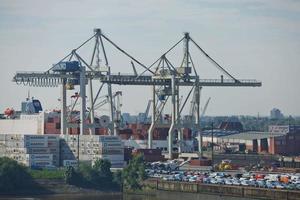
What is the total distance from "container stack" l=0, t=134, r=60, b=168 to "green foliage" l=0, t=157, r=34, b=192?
21.9 ft

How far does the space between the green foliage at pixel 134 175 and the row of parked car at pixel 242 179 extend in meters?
1.12

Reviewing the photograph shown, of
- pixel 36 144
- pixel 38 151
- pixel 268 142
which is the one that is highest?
pixel 268 142

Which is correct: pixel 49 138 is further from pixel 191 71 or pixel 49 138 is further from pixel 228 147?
pixel 228 147

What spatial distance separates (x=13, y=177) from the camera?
7188cm

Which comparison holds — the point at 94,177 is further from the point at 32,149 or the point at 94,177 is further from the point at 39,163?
the point at 32,149

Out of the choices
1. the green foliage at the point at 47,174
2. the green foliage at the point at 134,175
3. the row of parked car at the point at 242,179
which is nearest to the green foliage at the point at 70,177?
the green foliage at the point at 47,174

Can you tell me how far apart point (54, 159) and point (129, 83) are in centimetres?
1054

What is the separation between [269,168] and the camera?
79.8m

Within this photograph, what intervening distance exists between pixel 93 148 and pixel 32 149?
475 centimetres

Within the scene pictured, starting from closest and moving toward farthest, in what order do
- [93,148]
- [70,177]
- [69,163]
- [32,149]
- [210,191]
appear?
[210,191], [70,177], [32,149], [69,163], [93,148]

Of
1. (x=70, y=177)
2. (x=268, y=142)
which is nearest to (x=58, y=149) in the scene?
(x=70, y=177)

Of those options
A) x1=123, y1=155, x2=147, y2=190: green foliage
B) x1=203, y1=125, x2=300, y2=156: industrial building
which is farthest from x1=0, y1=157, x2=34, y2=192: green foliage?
x1=203, y1=125, x2=300, y2=156: industrial building

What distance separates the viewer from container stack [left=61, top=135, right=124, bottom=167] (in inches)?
3214

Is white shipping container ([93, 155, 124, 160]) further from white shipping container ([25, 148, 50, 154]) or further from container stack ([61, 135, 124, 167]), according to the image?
white shipping container ([25, 148, 50, 154])
